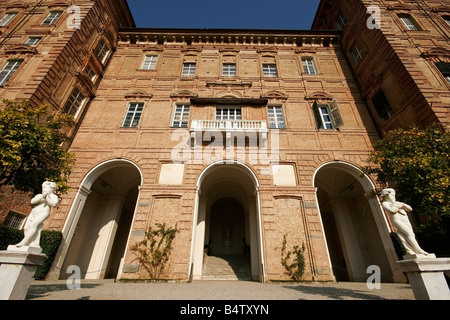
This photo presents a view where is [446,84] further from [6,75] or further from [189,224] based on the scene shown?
[6,75]

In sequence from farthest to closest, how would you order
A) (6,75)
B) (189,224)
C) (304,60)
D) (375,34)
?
(304,60) < (375,34) < (6,75) < (189,224)

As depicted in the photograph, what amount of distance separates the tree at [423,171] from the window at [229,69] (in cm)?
1260

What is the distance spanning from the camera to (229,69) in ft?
56.1

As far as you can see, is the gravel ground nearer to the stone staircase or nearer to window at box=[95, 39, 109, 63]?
the stone staircase

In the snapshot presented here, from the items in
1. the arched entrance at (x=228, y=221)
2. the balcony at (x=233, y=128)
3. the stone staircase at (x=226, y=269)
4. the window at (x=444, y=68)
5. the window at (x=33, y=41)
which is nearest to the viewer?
the stone staircase at (x=226, y=269)

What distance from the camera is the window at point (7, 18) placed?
1532 cm

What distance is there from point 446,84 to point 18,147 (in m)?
20.4

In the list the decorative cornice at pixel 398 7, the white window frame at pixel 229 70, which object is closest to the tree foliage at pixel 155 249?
the white window frame at pixel 229 70

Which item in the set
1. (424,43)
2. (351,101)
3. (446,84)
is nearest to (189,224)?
(351,101)

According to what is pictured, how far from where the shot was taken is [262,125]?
12.7 m

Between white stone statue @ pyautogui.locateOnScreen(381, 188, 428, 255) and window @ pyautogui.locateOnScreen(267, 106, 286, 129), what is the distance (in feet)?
28.7

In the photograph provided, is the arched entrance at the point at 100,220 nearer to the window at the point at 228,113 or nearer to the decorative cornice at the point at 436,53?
the window at the point at 228,113

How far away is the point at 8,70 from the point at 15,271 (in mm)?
15028

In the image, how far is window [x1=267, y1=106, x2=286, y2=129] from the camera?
545 inches
